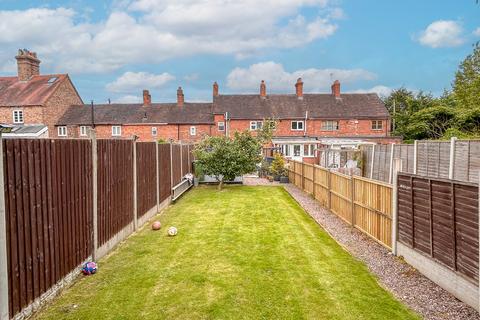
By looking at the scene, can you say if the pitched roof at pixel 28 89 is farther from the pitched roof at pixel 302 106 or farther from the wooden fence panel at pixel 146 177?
the wooden fence panel at pixel 146 177

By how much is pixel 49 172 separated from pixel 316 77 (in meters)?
40.6

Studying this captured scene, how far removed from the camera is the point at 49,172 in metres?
5.00

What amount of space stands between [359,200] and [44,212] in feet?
25.3

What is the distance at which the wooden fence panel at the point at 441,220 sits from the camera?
5.05 meters

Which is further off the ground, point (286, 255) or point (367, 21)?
point (367, 21)

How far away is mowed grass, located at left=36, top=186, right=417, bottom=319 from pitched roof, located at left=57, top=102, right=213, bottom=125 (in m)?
35.0

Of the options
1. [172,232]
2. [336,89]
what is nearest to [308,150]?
[336,89]

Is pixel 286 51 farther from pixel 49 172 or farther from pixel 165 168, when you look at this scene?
pixel 49 172

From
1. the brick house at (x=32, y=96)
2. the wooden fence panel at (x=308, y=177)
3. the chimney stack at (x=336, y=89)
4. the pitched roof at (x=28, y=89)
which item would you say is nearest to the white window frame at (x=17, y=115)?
the brick house at (x=32, y=96)

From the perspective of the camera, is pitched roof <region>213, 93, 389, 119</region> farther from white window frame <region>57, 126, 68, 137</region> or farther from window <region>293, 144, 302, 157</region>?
white window frame <region>57, 126, 68, 137</region>

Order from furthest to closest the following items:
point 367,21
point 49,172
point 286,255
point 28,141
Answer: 1. point 367,21
2. point 286,255
3. point 49,172
4. point 28,141

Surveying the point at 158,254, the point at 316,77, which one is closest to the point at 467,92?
the point at 316,77

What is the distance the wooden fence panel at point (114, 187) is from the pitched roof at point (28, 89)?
121 ft

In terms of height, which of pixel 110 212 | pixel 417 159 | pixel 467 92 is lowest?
pixel 110 212
